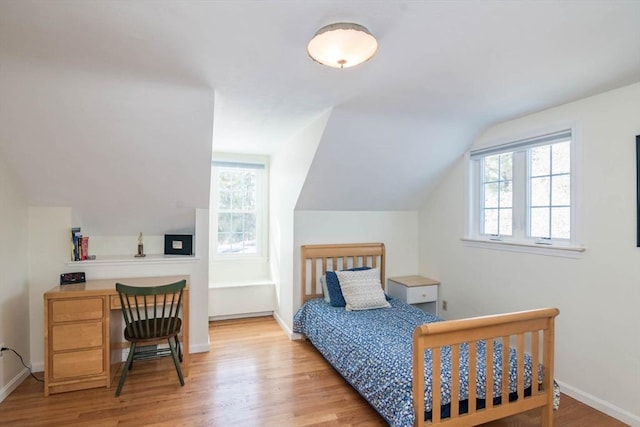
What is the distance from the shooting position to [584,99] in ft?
8.45

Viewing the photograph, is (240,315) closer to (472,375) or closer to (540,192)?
(472,375)

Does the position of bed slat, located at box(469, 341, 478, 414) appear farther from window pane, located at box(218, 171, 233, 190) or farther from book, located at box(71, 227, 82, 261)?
window pane, located at box(218, 171, 233, 190)

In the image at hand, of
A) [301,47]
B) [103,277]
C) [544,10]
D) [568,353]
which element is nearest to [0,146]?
[103,277]

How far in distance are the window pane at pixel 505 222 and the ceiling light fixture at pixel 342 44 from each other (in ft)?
7.56

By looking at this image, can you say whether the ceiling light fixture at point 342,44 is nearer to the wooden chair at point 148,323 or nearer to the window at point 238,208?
the wooden chair at point 148,323

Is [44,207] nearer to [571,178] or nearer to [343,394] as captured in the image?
[343,394]

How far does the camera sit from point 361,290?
3463 mm

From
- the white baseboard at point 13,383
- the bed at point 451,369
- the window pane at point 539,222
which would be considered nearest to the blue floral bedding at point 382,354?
the bed at point 451,369

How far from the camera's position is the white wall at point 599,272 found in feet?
7.57

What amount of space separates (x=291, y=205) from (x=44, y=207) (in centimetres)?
225

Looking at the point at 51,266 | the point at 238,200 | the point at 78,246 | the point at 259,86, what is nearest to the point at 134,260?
the point at 78,246

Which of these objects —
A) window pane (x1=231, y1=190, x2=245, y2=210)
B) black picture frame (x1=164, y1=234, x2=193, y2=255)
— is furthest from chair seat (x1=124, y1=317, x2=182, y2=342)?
window pane (x1=231, y1=190, x2=245, y2=210)

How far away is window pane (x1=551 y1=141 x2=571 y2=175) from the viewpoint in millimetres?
2754

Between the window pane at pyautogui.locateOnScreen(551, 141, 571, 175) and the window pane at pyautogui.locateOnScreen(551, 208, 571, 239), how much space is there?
1.05 ft
